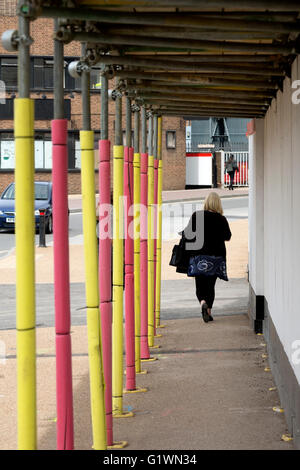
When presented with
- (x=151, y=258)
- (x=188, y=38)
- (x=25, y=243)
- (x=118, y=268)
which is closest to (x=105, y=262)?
(x=118, y=268)

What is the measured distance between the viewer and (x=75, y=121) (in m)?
45.5

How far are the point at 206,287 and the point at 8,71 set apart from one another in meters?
33.5

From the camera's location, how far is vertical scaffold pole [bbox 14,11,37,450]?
4398mm

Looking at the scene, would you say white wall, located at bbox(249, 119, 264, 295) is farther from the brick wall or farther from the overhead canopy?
the brick wall

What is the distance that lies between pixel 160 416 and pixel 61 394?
2667mm

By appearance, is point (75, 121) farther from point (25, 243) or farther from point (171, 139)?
point (25, 243)

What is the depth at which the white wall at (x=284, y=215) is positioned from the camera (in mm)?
6715

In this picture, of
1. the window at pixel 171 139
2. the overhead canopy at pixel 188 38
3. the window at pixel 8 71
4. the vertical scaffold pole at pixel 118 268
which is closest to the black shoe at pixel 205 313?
the overhead canopy at pixel 188 38

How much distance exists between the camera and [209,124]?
6331cm

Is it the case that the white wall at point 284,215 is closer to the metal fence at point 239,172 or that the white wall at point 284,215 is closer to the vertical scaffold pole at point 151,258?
the vertical scaffold pole at point 151,258

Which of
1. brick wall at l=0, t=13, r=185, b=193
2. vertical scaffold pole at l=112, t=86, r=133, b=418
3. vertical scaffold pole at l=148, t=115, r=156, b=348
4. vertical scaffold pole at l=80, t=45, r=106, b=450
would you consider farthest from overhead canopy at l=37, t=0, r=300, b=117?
brick wall at l=0, t=13, r=185, b=193

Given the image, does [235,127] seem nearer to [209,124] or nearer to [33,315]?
[209,124]

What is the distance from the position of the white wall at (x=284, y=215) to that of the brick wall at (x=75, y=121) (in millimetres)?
30483

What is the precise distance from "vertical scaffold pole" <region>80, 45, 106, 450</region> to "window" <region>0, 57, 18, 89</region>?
127 ft
